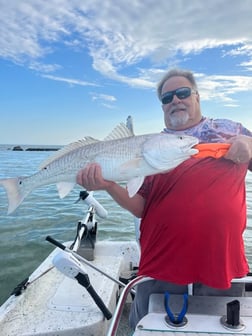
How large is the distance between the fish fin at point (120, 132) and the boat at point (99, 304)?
1.11 metres

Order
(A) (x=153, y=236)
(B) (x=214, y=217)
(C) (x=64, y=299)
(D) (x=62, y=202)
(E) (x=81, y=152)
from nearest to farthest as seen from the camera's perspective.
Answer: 1. (B) (x=214, y=217)
2. (A) (x=153, y=236)
3. (E) (x=81, y=152)
4. (C) (x=64, y=299)
5. (D) (x=62, y=202)

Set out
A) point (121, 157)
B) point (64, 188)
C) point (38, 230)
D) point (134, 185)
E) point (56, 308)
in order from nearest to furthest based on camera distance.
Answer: point (134, 185) → point (121, 157) → point (64, 188) → point (56, 308) → point (38, 230)

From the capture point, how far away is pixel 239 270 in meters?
2.45

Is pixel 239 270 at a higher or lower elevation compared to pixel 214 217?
lower

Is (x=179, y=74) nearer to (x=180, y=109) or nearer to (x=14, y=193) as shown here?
(x=180, y=109)

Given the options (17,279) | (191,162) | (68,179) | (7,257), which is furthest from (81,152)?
(7,257)

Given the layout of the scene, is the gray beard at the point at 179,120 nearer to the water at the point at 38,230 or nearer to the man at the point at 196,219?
the man at the point at 196,219

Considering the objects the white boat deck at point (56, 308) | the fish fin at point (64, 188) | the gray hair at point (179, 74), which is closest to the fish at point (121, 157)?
the fish fin at point (64, 188)

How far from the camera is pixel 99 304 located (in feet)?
10.7

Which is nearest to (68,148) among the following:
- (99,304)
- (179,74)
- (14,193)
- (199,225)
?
(14,193)

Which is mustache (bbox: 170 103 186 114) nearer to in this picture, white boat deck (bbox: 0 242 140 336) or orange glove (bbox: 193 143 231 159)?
orange glove (bbox: 193 143 231 159)

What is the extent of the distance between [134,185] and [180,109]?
2.63ft

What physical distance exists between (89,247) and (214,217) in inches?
119

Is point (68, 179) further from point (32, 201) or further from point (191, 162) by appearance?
point (32, 201)
